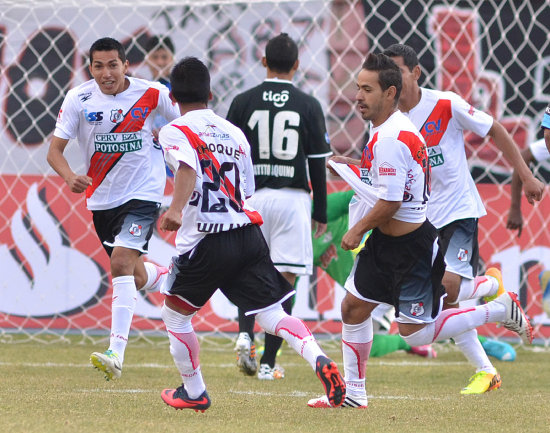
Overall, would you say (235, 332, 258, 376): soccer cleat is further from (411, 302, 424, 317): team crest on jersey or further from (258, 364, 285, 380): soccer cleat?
(411, 302, 424, 317): team crest on jersey

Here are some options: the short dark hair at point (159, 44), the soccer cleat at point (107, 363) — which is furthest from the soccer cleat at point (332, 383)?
the short dark hair at point (159, 44)

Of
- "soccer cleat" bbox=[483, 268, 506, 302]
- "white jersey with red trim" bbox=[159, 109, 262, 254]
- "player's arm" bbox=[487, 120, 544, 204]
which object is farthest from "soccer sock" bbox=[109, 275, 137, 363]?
"player's arm" bbox=[487, 120, 544, 204]

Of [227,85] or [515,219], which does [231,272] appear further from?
[227,85]

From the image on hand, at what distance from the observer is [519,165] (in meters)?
5.68

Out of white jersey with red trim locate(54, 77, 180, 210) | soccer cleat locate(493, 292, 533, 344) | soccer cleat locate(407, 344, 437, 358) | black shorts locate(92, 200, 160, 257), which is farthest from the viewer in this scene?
soccer cleat locate(407, 344, 437, 358)

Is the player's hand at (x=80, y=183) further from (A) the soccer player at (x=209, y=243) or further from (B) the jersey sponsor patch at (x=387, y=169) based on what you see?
(B) the jersey sponsor patch at (x=387, y=169)

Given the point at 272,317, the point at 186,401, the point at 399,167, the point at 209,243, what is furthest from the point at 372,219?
the point at 186,401

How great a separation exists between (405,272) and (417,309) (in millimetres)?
200

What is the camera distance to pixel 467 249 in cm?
595

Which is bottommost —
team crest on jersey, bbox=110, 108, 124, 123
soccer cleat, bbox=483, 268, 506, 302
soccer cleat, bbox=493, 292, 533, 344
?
soccer cleat, bbox=483, 268, 506, 302

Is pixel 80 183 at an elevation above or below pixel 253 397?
above

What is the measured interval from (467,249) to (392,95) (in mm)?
1480

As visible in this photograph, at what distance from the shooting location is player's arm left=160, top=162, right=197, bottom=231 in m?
4.17

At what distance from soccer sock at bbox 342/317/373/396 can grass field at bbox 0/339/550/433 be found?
13 cm
